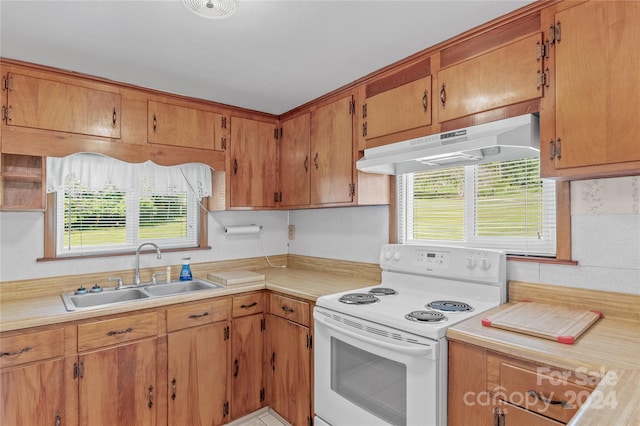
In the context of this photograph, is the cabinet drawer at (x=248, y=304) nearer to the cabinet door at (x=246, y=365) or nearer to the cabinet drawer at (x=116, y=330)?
the cabinet door at (x=246, y=365)

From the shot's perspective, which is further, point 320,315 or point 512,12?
point 320,315

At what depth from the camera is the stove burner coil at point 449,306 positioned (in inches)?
69.8

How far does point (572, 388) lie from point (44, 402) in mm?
2359

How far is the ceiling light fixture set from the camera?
150cm

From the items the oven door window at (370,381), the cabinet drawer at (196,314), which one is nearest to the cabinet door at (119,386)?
the cabinet drawer at (196,314)

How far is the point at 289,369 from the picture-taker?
2.42 m

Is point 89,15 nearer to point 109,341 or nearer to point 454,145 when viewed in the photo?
point 109,341

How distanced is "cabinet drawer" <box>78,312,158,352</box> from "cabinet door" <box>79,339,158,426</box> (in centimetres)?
5

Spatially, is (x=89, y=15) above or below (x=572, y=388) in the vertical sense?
above

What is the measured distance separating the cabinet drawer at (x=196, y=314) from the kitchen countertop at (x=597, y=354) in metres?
1.55

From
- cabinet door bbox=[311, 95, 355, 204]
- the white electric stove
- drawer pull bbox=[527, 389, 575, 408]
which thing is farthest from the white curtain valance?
drawer pull bbox=[527, 389, 575, 408]

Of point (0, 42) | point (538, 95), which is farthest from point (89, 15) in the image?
point (538, 95)

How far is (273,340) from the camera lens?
2.56m

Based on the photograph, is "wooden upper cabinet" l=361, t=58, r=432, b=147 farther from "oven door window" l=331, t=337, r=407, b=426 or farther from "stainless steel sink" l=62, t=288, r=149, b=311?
"stainless steel sink" l=62, t=288, r=149, b=311
